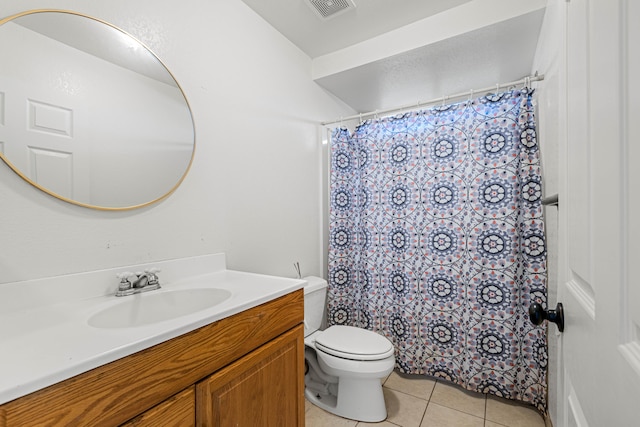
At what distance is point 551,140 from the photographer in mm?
1383

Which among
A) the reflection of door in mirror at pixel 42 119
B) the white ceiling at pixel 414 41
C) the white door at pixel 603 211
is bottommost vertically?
the white door at pixel 603 211

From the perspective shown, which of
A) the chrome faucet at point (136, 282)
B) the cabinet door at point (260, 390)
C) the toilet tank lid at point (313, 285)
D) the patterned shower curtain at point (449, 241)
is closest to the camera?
the cabinet door at point (260, 390)

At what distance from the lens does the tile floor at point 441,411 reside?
1.57 m

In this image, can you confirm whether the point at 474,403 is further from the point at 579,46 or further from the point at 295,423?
the point at 579,46

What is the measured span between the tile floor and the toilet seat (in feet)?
1.23

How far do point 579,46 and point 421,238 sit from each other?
4.86ft

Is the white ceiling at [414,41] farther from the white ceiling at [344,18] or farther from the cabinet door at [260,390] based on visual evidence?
the cabinet door at [260,390]

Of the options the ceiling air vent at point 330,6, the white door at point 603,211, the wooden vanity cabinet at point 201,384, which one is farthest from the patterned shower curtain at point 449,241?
the white door at point 603,211

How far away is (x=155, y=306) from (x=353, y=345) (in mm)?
1044

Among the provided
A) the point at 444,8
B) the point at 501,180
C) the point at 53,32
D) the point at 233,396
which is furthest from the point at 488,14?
the point at 233,396

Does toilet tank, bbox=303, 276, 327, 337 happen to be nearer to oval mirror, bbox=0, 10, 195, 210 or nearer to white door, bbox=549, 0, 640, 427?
oval mirror, bbox=0, 10, 195, 210

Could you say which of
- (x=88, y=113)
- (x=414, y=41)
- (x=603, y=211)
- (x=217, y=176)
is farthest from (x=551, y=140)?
(x=88, y=113)

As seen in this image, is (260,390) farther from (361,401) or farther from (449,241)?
(449,241)

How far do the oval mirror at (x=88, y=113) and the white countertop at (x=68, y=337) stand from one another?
14.5 inches
